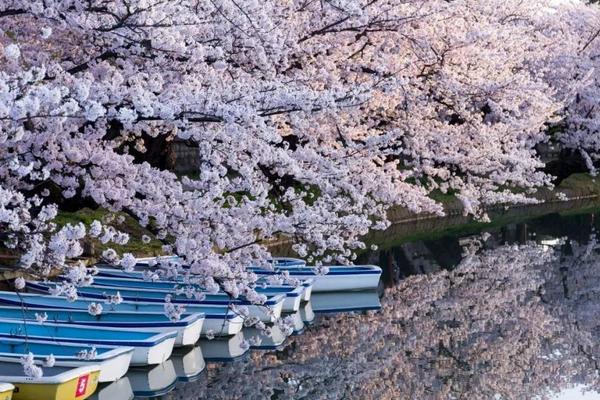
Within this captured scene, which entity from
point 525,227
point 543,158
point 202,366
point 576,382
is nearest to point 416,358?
point 576,382

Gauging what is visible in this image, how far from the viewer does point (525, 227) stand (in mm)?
30312

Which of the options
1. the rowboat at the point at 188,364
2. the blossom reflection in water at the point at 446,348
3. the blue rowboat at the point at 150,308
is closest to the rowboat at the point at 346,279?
the blossom reflection in water at the point at 446,348

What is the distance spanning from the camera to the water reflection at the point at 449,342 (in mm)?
12781

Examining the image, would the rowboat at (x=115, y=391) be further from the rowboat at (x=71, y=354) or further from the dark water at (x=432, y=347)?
the rowboat at (x=71, y=354)

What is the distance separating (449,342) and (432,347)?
491 mm

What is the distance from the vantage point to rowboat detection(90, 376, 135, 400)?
11164mm

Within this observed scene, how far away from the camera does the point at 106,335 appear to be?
458 inches

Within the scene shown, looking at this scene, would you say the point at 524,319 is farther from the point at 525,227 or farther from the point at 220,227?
the point at 525,227

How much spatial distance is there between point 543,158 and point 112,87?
111ft

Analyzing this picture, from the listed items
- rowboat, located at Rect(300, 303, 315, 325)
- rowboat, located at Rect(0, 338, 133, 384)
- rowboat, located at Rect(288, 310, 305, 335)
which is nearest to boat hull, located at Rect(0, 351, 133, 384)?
rowboat, located at Rect(0, 338, 133, 384)

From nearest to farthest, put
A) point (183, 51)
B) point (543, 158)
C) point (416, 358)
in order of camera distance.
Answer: point (183, 51) → point (416, 358) → point (543, 158)

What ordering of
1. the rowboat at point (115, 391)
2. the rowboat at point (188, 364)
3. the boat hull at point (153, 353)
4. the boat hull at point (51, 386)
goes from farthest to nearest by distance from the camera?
the rowboat at point (188, 364), the boat hull at point (153, 353), the rowboat at point (115, 391), the boat hull at point (51, 386)

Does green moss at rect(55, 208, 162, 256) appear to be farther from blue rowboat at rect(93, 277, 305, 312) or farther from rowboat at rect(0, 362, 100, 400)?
rowboat at rect(0, 362, 100, 400)

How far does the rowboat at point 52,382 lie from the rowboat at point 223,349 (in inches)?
138
